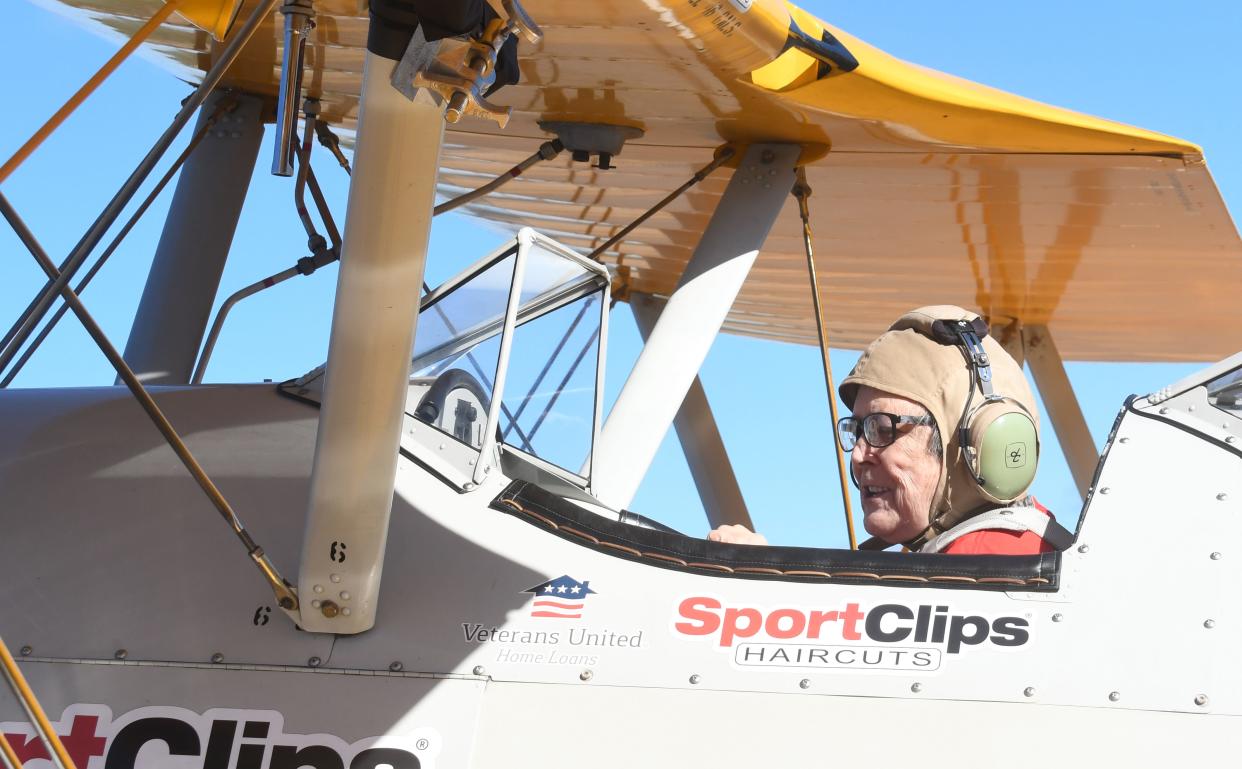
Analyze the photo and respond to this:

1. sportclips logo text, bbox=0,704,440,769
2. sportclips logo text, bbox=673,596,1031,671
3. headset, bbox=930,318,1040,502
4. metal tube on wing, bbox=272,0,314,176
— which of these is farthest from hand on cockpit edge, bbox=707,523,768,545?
metal tube on wing, bbox=272,0,314,176

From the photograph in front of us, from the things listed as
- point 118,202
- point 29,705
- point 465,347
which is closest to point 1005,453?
point 465,347

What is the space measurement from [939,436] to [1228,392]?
67 cm

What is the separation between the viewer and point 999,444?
2963mm

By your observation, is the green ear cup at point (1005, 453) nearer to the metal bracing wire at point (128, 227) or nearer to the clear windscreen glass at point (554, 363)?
the clear windscreen glass at point (554, 363)

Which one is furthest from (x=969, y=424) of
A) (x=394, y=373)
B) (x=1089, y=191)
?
(x=1089, y=191)

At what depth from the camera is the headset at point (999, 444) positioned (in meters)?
2.96

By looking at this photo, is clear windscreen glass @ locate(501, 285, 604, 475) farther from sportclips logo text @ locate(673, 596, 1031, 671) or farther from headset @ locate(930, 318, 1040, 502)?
headset @ locate(930, 318, 1040, 502)

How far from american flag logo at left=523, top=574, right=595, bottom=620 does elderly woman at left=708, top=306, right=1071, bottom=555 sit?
0.37 m

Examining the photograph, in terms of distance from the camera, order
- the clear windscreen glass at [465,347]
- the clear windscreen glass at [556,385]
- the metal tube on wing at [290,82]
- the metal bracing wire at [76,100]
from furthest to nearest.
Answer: the clear windscreen glass at [556,385], the clear windscreen glass at [465,347], the metal tube on wing at [290,82], the metal bracing wire at [76,100]

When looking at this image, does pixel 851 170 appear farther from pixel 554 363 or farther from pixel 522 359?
pixel 522 359

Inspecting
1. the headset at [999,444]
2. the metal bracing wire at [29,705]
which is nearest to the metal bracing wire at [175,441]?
the metal bracing wire at [29,705]

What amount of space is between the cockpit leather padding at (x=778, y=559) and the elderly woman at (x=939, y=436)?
20 centimetres

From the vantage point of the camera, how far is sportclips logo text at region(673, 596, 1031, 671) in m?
2.58

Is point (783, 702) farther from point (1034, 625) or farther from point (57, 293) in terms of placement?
point (57, 293)
